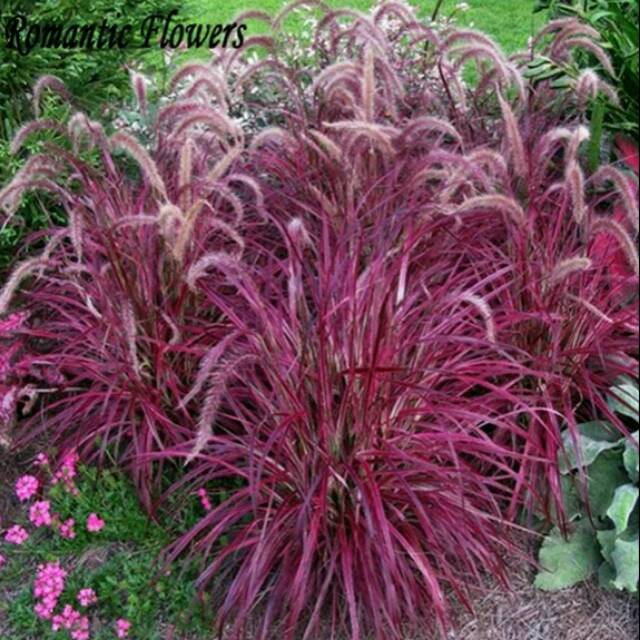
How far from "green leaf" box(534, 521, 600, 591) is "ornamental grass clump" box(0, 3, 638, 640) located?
0.11 m

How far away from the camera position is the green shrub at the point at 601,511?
280 cm

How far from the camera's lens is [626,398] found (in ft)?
9.77

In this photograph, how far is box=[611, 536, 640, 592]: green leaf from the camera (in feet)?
8.93

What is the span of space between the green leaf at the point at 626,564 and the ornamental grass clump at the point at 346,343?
0.27m

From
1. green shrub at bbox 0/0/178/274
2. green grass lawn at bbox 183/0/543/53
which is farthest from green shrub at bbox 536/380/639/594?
green grass lawn at bbox 183/0/543/53

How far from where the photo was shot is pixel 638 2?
3.71 m

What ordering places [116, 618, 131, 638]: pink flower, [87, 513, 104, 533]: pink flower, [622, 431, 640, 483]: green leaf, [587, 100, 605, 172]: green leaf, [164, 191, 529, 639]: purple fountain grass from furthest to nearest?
[587, 100, 605, 172]: green leaf
[87, 513, 104, 533]: pink flower
[622, 431, 640, 483]: green leaf
[116, 618, 131, 638]: pink flower
[164, 191, 529, 639]: purple fountain grass

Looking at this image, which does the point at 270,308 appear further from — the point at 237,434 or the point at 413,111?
the point at 413,111

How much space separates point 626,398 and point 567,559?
20.3 inches

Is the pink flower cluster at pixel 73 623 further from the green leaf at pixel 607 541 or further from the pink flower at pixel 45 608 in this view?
the green leaf at pixel 607 541

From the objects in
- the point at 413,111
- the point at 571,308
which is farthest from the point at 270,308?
the point at 413,111

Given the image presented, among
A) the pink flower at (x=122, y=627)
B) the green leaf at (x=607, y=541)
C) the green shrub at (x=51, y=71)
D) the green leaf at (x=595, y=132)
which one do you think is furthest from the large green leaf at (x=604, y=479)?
the green shrub at (x=51, y=71)

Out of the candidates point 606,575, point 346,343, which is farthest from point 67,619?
point 606,575

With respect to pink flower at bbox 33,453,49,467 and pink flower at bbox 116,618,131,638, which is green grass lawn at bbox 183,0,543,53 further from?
pink flower at bbox 116,618,131,638
